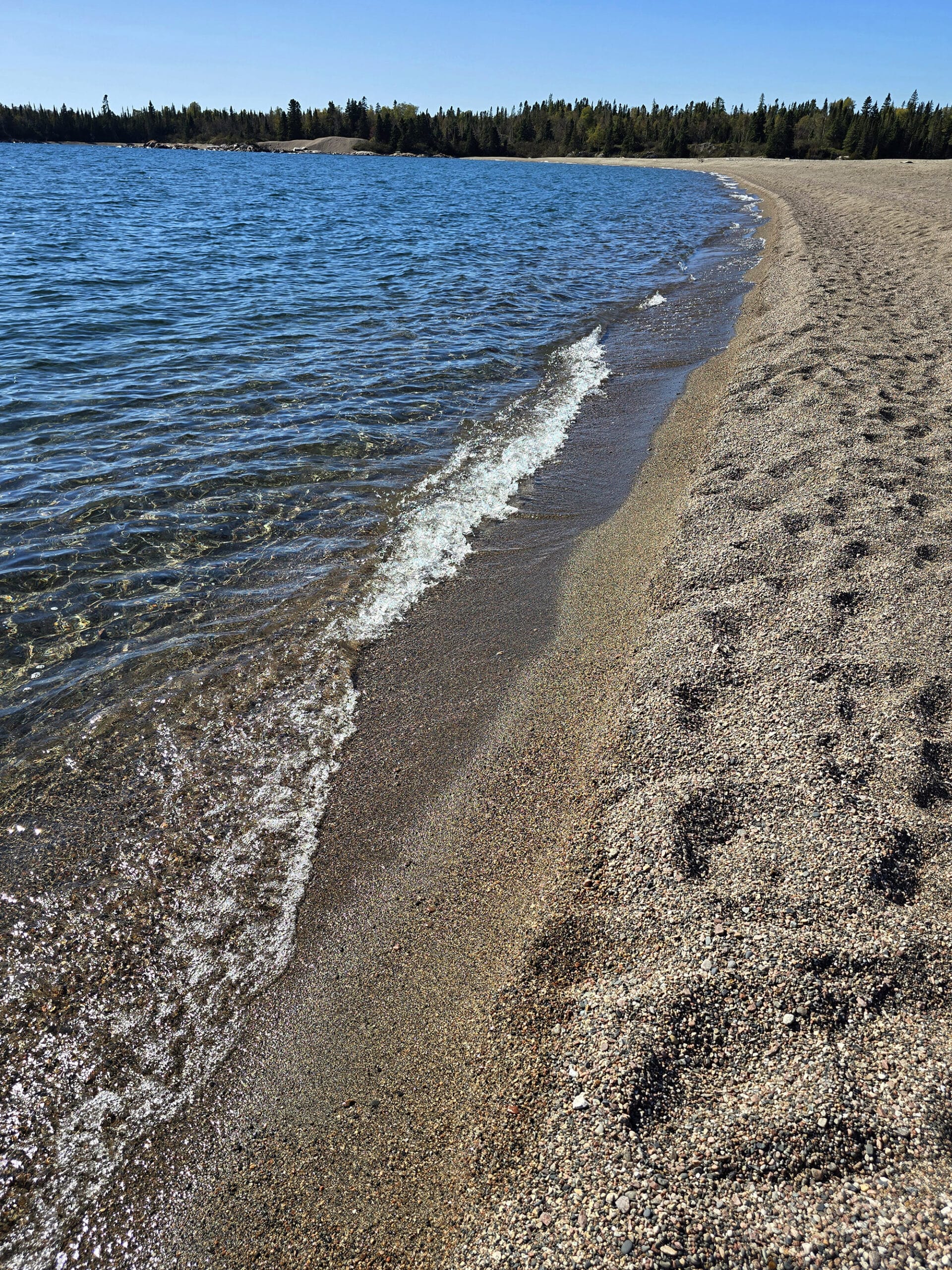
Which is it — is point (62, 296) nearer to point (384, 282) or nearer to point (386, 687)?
point (384, 282)

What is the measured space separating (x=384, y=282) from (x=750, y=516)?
14.6 m

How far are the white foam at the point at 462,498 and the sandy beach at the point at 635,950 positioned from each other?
0.40m

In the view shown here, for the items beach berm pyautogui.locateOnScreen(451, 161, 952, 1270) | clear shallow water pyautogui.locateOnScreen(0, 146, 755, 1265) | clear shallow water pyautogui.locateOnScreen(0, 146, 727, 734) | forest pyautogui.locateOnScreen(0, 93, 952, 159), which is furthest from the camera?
forest pyautogui.locateOnScreen(0, 93, 952, 159)

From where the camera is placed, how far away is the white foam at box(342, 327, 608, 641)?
19.3ft

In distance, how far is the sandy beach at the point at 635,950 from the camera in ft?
7.20

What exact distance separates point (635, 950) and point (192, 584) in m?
4.79

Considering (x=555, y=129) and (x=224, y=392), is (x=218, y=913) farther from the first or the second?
(x=555, y=129)

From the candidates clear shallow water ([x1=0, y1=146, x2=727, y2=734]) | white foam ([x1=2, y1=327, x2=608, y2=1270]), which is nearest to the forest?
clear shallow water ([x1=0, y1=146, x2=727, y2=734])

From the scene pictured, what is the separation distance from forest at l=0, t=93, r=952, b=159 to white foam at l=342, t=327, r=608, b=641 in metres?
94.9

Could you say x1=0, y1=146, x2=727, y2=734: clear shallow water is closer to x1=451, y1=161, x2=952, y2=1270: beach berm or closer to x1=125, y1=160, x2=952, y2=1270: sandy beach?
x1=125, y1=160, x2=952, y2=1270: sandy beach

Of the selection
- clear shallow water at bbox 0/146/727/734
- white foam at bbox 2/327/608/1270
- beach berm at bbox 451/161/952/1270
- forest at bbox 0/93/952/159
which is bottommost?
white foam at bbox 2/327/608/1270

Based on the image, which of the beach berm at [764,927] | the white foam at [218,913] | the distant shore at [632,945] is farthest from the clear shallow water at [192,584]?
the beach berm at [764,927]

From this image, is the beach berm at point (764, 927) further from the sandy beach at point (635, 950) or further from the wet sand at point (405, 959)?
the wet sand at point (405, 959)

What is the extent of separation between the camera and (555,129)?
12475 cm
